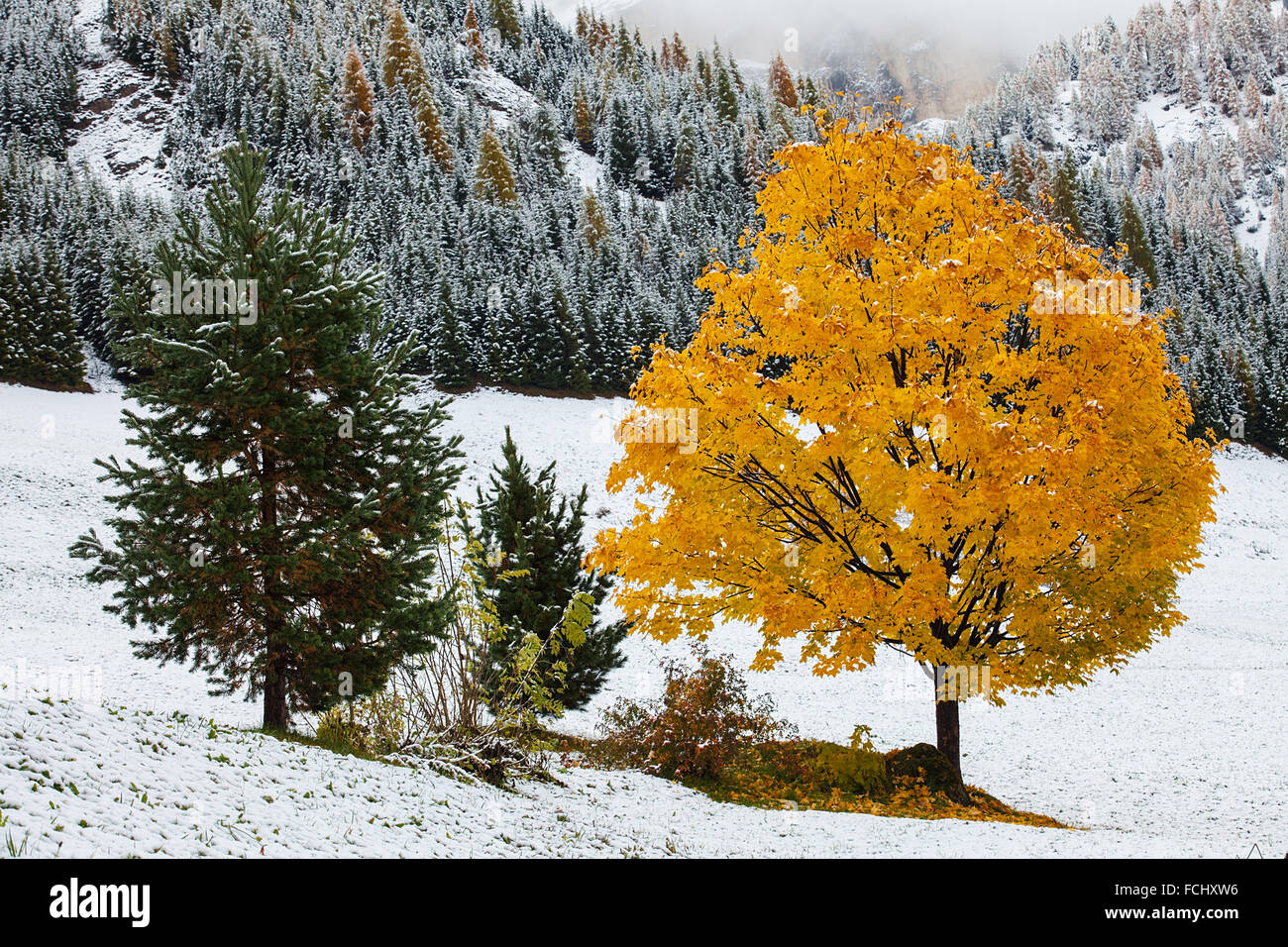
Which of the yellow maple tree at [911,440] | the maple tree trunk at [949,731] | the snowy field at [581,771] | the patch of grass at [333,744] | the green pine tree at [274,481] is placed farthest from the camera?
the maple tree trunk at [949,731]

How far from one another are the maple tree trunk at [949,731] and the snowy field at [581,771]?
2.27m

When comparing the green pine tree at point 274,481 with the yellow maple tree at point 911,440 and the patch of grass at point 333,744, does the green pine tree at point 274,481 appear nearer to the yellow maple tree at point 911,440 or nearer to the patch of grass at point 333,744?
the patch of grass at point 333,744

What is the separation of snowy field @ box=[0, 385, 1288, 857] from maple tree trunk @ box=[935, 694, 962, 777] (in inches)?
89.3

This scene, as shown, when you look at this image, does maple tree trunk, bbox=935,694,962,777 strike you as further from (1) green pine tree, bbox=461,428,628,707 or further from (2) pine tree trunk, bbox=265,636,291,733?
(2) pine tree trunk, bbox=265,636,291,733

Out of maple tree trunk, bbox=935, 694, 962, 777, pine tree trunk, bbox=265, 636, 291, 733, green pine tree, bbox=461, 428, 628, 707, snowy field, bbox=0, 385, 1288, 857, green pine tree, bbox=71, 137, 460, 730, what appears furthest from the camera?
green pine tree, bbox=461, 428, 628, 707

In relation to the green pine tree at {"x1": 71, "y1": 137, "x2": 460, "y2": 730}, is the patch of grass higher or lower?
lower

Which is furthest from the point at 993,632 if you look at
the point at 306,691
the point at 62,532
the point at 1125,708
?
the point at 62,532

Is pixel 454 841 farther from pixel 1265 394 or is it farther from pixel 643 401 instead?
pixel 1265 394

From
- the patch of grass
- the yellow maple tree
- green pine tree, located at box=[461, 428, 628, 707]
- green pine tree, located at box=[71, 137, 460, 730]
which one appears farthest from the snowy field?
green pine tree, located at box=[461, 428, 628, 707]

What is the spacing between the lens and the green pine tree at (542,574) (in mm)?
15109

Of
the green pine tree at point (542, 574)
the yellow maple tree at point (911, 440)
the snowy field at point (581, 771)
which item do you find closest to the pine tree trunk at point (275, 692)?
the snowy field at point (581, 771)

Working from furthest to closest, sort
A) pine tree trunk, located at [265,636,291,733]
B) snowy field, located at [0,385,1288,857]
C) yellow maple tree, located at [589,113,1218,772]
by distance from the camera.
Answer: pine tree trunk, located at [265,636,291,733]
yellow maple tree, located at [589,113,1218,772]
snowy field, located at [0,385,1288,857]

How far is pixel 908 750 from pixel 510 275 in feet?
168

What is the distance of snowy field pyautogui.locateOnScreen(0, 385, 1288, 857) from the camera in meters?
5.57
